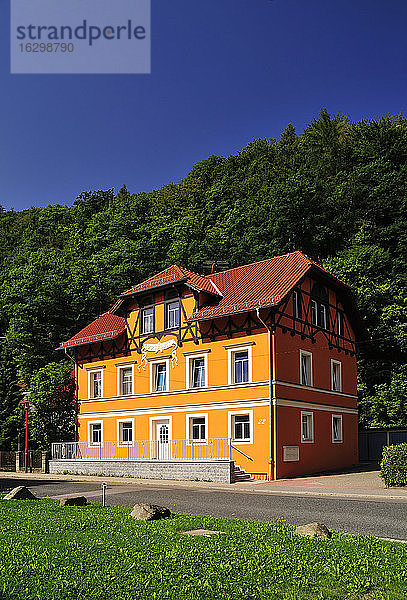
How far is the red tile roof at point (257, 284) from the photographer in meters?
28.5

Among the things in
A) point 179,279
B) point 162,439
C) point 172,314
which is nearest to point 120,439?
point 162,439

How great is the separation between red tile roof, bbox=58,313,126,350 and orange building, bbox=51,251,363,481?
137mm

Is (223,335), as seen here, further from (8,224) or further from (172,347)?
(8,224)

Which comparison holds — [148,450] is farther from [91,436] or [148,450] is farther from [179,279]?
[179,279]

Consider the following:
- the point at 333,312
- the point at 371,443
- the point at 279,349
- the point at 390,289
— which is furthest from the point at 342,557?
the point at 390,289

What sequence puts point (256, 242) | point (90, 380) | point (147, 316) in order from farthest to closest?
point (256, 242) → point (90, 380) → point (147, 316)

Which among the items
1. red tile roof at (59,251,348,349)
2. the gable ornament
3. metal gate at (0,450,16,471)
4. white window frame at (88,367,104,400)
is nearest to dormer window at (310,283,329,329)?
red tile roof at (59,251,348,349)

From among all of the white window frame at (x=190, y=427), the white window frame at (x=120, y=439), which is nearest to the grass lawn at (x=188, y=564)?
the white window frame at (x=190, y=427)

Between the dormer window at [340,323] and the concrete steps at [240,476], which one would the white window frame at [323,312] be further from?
the concrete steps at [240,476]

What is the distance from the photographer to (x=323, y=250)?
48281 millimetres

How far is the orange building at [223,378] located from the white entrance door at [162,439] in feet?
0.21

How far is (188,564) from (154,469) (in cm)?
2232

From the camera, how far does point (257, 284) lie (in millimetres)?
31156

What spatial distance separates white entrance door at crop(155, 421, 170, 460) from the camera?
31.9 metres
